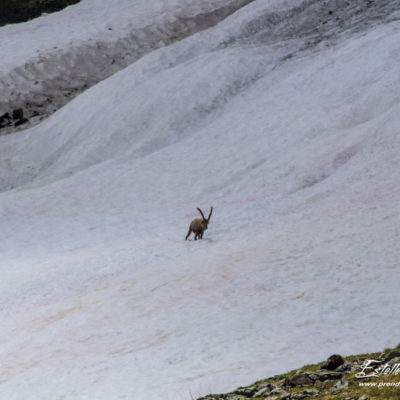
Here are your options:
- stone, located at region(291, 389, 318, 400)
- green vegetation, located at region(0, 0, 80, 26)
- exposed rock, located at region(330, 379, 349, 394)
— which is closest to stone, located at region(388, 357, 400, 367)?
exposed rock, located at region(330, 379, 349, 394)

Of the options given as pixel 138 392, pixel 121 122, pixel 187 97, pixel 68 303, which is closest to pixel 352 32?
pixel 187 97

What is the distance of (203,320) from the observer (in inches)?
686

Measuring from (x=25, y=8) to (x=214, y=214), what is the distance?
54069mm

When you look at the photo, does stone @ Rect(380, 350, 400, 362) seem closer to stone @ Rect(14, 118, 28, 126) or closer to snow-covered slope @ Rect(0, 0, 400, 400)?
snow-covered slope @ Rect(0, 0, 400, 400)

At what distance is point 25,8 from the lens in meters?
73.8

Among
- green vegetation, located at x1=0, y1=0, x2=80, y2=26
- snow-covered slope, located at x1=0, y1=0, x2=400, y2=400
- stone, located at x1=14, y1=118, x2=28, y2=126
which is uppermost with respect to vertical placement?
green vegetation, located at x1=0, y1=0, x2=80, y2=26

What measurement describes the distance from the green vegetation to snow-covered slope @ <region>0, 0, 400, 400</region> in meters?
19.6

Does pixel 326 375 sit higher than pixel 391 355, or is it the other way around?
pixel 391 355

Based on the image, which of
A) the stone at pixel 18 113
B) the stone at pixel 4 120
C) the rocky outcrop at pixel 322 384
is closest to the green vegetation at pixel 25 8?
the stone at pixel 18 113

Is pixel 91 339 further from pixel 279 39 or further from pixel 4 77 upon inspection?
pixel 4 77
